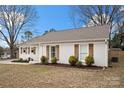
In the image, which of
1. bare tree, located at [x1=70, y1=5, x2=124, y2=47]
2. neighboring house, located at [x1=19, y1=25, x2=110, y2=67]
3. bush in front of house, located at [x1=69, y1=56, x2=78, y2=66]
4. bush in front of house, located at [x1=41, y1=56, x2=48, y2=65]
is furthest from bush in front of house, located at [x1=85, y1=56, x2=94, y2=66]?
bare tree, located at [x1=70, y1=5, x2=124, y2=47]

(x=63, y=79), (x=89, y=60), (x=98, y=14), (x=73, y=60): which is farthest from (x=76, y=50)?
(x=98, y=14)

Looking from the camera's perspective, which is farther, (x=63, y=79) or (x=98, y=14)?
(x=98, y=14)

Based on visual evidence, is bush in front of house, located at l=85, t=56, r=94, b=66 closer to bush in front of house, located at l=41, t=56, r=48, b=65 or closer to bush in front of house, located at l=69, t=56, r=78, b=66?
bush in front of house, located at l=69, t=56, r=78, b=66

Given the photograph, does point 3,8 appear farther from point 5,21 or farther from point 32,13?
point 32,13

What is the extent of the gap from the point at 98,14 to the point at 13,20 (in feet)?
40.6

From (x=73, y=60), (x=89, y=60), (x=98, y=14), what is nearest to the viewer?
(x=89, y=60)

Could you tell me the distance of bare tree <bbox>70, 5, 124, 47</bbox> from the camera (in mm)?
26300

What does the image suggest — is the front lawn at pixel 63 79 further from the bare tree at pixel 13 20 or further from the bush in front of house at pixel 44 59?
the bare tree at pixel 13 20

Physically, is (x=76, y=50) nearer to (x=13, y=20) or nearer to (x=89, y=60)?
(x=89, y=60)

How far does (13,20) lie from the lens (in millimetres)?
27016

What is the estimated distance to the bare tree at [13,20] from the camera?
25.7 metres

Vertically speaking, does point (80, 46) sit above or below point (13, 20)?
below

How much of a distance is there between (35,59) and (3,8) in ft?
34.1

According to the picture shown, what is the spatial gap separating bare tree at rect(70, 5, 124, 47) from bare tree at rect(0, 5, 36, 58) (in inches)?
263
